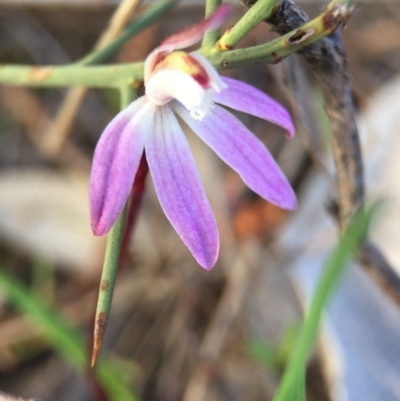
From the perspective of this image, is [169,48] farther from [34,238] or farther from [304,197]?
[34,238]

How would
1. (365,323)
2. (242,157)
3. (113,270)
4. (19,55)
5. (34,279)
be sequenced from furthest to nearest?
1. (19,55)
2. (34,279)
3. (365,323)
4. (242,157)
5. (113,270)

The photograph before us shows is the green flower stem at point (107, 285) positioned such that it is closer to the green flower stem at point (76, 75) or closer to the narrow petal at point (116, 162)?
the narrow petal at point (116, 162)

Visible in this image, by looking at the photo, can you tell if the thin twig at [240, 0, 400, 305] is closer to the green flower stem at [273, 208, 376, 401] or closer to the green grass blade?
the green flower stem at [273, 208, 376, 401]

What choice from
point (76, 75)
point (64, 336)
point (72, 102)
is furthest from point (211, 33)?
point (72, 102)

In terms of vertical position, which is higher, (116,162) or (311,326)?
(116,162)

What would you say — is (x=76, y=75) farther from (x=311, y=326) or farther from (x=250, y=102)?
(x=311, y=326)

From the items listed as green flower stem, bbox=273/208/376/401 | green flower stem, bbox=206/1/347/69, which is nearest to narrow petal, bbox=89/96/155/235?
green flower stem, bbox=206/1/347/69

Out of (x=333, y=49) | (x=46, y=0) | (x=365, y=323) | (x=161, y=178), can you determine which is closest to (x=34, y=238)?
(x=46, y=0)
